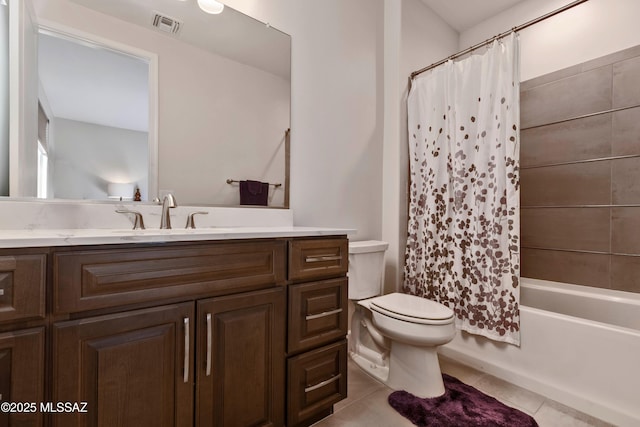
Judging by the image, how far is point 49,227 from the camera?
3.63 feet

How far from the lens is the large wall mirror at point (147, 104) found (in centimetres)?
114

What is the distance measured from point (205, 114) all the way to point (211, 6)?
577 mm

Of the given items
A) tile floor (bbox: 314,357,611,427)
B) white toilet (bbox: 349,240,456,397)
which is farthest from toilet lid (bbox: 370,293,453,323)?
tile floor (bbox: 314,357,611,427)

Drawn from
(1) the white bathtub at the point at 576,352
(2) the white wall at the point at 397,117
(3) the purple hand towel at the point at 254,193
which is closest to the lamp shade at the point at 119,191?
(3) the purple hand towel at the point at 254,193

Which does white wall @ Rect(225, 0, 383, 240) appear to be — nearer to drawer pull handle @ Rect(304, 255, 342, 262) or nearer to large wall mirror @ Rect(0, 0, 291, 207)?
large wall mirror @ Rect(0, 0, 291, 207)

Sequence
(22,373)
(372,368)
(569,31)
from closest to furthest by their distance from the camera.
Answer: (22,373), (372,368), (569,31)

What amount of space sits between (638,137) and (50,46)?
9.98 ft

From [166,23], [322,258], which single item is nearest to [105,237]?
[322,258]

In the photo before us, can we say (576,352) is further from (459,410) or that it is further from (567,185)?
(567,185)

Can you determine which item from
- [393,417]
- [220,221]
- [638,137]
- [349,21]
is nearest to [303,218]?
[220,221]

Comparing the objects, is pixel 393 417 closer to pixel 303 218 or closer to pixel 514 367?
pixel 514 367

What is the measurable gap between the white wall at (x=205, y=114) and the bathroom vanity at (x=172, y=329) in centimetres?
60

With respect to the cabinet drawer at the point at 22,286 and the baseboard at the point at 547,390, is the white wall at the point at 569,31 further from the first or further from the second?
the cabinet drawer at the point at 22,286

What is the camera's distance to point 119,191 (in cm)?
127
